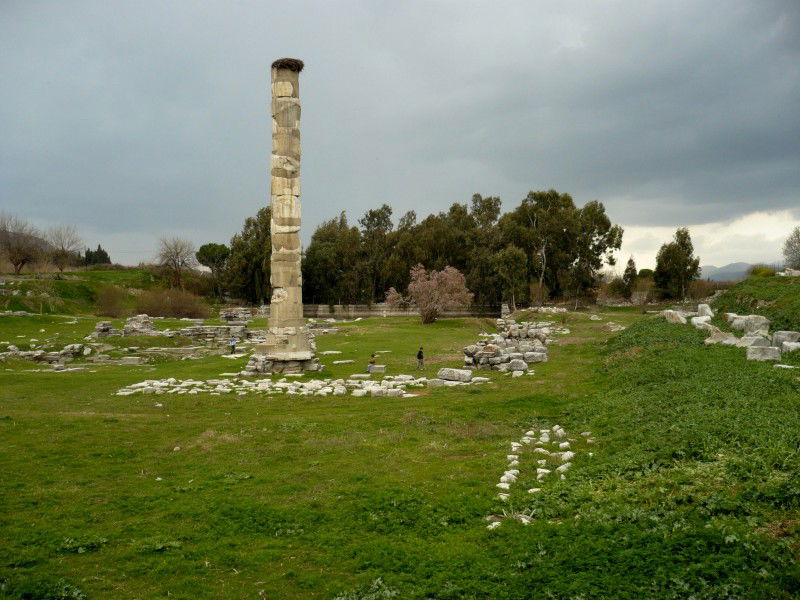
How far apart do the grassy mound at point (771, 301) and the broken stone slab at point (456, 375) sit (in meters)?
11.4

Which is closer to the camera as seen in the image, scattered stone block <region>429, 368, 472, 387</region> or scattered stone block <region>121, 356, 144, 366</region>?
scattered stone block <region>429, 368, 472, 387</region>

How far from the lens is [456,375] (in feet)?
68.8

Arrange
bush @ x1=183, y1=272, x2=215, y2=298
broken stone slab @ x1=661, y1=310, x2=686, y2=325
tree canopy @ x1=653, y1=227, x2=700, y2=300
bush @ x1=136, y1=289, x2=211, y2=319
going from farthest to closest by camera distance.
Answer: bush @ x1=183, y1=272, x2=215, y2=298 → tree canopy @ x1=653, y1=227, x2=700, y2=300 → bush @ x1=136, y1=289, x2=211, y2=319 → broken stone slab @ x1=661, y1=310, x2=686, y2=325

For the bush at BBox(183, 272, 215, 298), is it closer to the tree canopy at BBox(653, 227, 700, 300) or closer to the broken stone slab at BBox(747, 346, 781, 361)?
the tree canopy at BBox(653, 227, 700, 300)

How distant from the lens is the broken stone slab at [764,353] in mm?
15086

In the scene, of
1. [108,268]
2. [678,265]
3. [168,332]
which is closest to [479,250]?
[678,265]

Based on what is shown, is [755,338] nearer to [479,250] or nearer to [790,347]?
[790,347]

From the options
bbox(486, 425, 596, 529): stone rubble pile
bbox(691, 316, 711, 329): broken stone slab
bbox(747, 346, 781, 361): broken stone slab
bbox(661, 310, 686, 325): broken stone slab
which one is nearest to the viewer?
bbox(486, 425, 596, 529): stone rubble pile

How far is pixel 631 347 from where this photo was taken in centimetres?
2325

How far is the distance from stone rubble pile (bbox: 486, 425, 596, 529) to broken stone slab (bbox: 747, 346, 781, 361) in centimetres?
659

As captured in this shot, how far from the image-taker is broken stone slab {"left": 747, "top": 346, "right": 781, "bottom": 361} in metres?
15.1

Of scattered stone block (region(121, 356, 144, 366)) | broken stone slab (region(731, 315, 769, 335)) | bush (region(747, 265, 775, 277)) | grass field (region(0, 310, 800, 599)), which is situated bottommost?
scattered stone block (region(121, 356, 144, 366))

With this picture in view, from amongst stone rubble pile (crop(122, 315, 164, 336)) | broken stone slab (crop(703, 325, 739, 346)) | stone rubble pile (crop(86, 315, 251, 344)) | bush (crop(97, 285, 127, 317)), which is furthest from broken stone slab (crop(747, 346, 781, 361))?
bush (crop(97, 285, 127, 317))

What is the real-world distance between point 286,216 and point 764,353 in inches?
758
